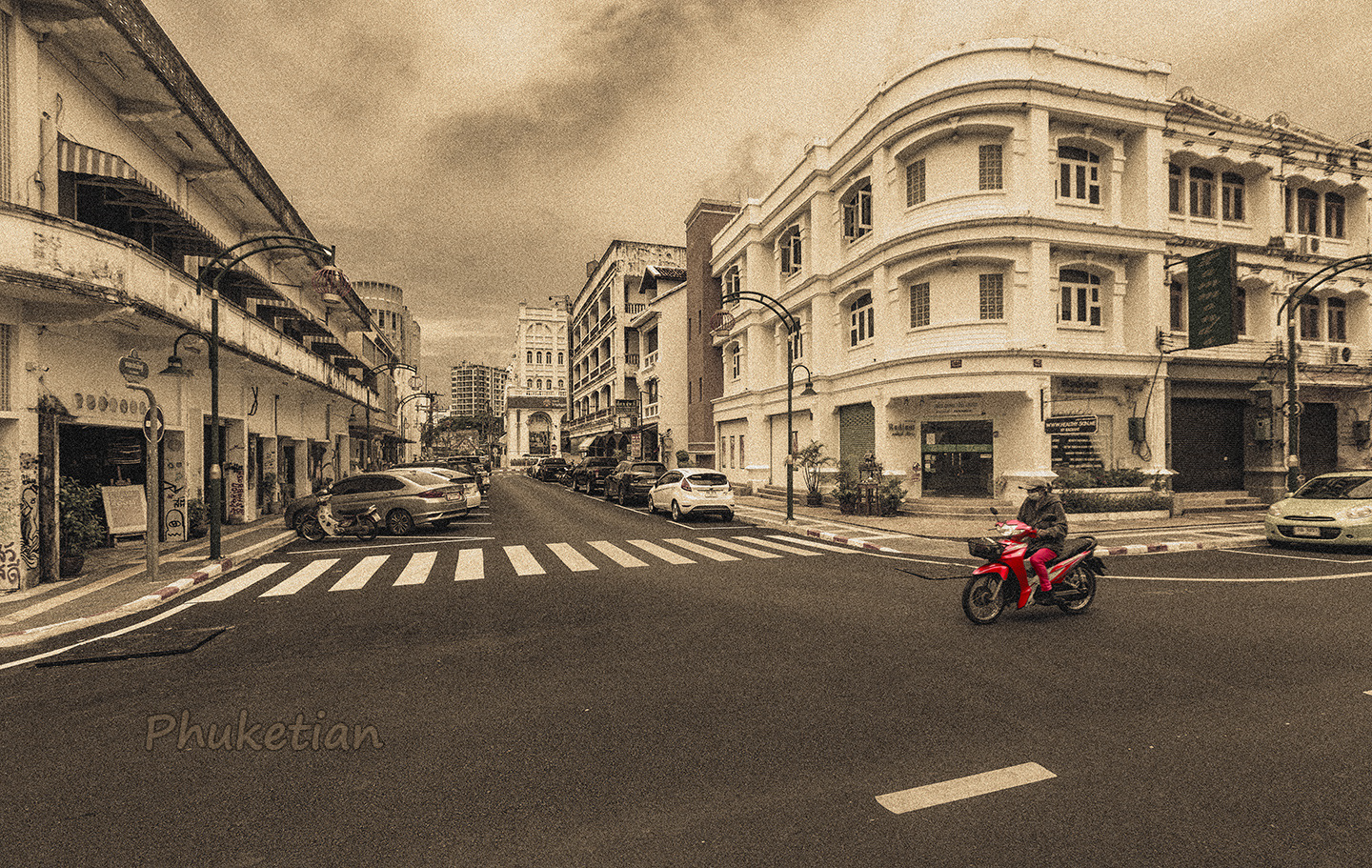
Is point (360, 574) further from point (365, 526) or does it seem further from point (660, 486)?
point (660, 486)

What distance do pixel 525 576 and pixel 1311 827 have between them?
9353 mm

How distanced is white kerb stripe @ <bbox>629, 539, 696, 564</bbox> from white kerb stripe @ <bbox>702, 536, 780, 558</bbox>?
1.46 m

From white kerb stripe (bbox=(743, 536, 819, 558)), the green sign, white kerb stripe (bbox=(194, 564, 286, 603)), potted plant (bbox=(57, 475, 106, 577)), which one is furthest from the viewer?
the green sign

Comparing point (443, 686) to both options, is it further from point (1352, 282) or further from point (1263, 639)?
point (1352, 282)

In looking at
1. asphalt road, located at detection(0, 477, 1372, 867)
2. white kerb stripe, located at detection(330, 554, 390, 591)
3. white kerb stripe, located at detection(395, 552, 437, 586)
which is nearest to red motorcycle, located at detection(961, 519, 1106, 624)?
asphalt road, located at detection(0, 477, 1372, 867)

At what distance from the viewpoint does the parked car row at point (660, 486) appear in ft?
63.7

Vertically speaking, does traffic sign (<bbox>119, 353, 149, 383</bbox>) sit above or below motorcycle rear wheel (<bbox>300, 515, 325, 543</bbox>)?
above

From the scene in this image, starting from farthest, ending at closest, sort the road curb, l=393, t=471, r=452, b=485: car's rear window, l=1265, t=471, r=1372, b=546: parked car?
l=393, t=471, r=452, b=485: car's rear window, l=1265, t=471, r=1372, b=546: parked car, the road curb

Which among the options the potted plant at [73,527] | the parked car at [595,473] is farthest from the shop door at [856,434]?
the potted plant at [73,527]

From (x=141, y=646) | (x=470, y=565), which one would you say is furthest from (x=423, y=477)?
(x=141, y=646)

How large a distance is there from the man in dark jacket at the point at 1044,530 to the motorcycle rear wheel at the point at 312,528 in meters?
15.6

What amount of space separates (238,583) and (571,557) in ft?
18.3

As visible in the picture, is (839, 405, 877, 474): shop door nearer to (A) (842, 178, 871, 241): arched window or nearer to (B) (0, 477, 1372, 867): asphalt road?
(A) (842, 178, 871, 241): arched window

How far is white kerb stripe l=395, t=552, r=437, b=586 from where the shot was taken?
1030 cm
